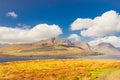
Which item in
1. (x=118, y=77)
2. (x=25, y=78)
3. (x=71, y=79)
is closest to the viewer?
(x=118, y=77)

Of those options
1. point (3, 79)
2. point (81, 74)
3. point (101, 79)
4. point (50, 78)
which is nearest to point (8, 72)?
point (3, 79)

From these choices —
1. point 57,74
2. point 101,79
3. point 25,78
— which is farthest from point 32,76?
point 101,79

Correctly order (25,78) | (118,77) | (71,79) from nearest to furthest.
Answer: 1. (118,77)
2. (71,79)
3. (25,78)

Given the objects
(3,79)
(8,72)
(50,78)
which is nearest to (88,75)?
(50,78)

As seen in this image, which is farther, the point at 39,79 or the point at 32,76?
the point at 32,76

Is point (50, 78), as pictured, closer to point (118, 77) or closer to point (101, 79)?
point (101, 79)

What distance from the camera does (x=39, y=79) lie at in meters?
29.3

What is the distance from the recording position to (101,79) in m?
26.8

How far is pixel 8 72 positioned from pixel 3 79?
588cm

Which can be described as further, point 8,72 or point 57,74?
point 8,72

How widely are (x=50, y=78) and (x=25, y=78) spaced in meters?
3.36

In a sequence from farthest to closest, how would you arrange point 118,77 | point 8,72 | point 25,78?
1. point 8,72
2. point 25,78
3. point 118,77

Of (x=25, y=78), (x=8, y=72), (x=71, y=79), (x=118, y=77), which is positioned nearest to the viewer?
(x=118, y=77)

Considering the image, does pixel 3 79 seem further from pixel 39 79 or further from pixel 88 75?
pixel 88 75
